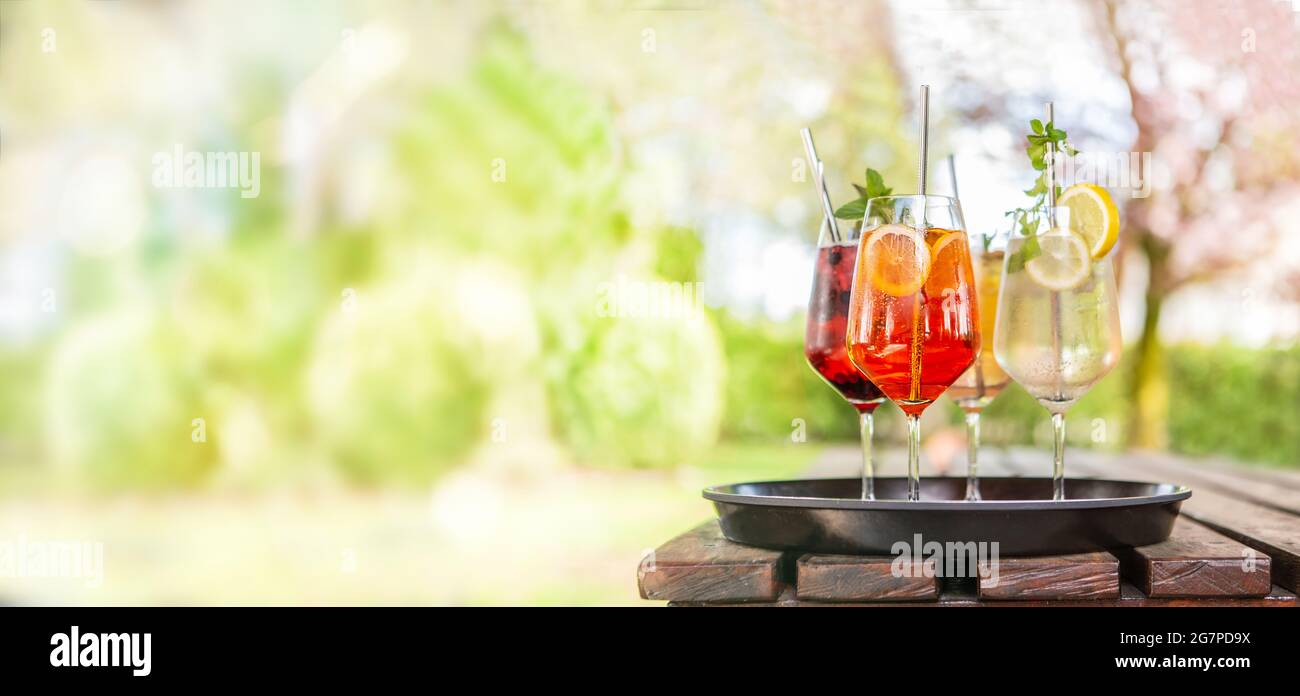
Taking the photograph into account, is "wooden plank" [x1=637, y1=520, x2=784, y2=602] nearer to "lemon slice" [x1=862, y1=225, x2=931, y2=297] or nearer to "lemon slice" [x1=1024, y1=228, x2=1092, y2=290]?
"lemon slice" [x1=862, y1=225, x2=931, y2=297]

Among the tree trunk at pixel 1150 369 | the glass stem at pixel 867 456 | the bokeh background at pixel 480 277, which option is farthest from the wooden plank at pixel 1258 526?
the bokeh background at pixel 480 277

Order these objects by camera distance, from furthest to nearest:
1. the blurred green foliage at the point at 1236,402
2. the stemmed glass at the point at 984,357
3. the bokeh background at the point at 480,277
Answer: the blurred green foliage at the point at 1236,402 < the bokeh background at the point at 480,277 < the stemmed glass at the point at 984,357

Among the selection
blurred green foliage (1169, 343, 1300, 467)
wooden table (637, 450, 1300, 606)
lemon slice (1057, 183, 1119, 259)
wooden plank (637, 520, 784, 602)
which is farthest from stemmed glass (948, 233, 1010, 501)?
blurred green foliage (1169, 343, 1300, 467)

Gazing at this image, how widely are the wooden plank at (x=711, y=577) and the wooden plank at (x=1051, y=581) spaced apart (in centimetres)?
21

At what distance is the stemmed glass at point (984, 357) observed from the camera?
1.64m

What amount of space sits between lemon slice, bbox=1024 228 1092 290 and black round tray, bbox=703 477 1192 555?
0.26m

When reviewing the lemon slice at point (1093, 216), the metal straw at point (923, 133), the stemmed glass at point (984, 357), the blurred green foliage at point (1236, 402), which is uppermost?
the metal straw at point (923, 133)

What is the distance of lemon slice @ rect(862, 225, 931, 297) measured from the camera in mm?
1265

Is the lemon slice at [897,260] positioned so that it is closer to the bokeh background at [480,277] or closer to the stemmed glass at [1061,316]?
the stemmed glass at [1061,316]

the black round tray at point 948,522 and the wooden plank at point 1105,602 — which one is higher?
the black round tray at point 948,522

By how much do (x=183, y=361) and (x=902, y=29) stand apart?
18.0ft

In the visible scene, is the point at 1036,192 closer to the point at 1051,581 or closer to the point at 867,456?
the point at 867,456
